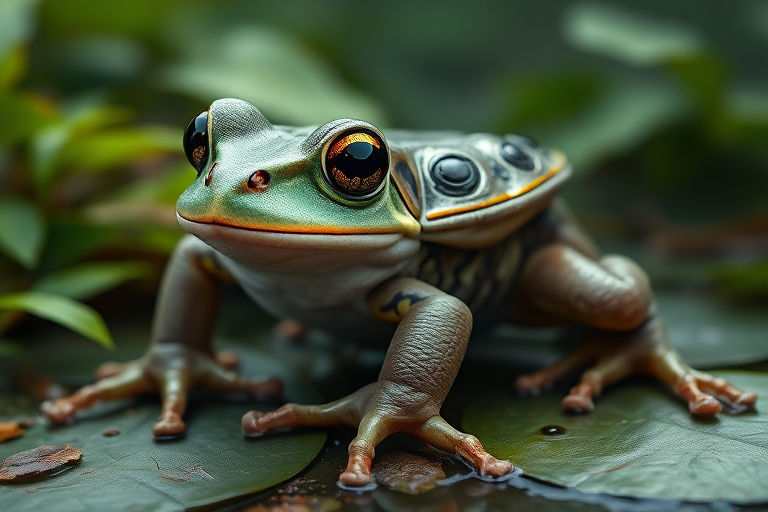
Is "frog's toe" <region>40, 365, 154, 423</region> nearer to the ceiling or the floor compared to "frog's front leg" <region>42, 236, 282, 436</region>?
nearer to the floor

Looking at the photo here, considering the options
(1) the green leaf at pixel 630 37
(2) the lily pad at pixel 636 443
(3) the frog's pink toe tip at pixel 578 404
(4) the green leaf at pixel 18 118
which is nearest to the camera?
(2) the lily pad at pixel 636 443

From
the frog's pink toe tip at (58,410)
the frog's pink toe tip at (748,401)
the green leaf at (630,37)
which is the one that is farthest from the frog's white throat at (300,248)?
the green leaf at (630,37)

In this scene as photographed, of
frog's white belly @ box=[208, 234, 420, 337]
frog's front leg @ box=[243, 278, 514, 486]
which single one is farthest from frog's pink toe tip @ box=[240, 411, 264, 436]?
frog's white belly @ box=[208, 234, 420, 337]

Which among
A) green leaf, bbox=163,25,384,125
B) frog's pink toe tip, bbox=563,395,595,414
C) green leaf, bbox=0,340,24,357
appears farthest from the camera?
green leaf, bbox=163,25,384,125

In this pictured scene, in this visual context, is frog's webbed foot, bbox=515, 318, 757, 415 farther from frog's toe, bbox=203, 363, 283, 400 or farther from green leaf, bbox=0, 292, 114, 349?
green leaf, bbox=0, 292, 114, 349

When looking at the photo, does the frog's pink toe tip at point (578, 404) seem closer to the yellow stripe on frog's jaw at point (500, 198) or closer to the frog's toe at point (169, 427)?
the yellow stripe on frog's jaw at point (500, 198)

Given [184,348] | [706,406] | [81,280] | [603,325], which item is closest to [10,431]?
[184,348]

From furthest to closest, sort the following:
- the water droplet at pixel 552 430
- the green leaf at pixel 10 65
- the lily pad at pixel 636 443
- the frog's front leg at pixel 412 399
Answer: the green leaf at pixel 10 65, the water droplet at pixel 552 430, the frog's front leg at pixel 412 399, the lily pad at pixel 636 443
